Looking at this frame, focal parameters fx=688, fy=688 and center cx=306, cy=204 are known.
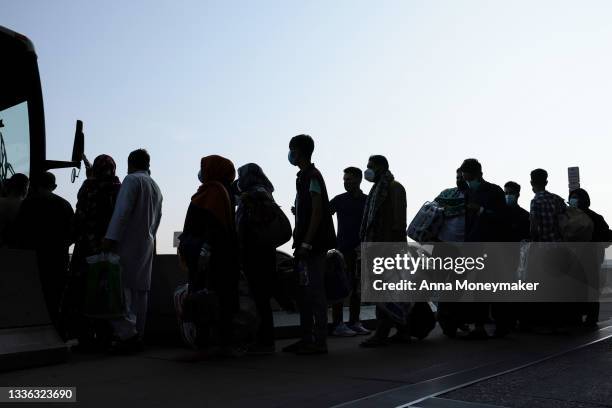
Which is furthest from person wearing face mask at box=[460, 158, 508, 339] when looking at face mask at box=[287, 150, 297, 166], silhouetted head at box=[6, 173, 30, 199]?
silhouetted head at box=[6, 173, 30, 199]

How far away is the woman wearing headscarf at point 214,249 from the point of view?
573 centimetres

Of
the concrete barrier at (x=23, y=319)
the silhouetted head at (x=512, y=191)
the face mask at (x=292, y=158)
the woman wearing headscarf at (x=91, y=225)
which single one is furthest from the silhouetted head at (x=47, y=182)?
the silhouetted head at (x=512, y=191)

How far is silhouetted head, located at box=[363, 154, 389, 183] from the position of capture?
7102 millimetres

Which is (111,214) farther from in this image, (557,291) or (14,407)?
(557,291)

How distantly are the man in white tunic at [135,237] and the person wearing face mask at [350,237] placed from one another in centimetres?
251

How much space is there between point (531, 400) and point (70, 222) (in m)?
4.59

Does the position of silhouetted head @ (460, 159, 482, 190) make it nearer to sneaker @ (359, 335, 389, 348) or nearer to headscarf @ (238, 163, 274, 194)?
sneaker @ (359, 335, 389, 348)

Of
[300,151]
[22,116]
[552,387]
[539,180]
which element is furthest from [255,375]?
[539,180]

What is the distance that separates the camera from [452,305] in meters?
7.58

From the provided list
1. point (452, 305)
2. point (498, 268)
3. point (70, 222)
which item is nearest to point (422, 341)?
point (452, 305)

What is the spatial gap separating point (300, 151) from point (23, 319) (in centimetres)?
277

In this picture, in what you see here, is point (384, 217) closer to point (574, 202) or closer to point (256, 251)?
point (256, 251)

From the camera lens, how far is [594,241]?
9.17 metres

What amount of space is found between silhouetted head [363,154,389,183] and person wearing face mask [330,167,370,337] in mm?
1333
